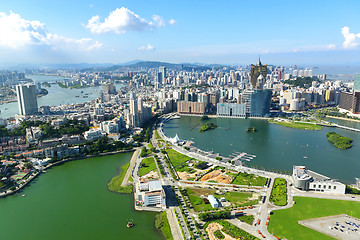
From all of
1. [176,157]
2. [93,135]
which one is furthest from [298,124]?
[93,135]

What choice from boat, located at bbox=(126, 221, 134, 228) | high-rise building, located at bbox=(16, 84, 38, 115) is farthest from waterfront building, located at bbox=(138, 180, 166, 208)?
high-rise building, located at bbox=(16, 84, 38, 115)

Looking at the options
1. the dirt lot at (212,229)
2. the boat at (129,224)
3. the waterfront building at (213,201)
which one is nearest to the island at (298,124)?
the waterfront building at (213,201)

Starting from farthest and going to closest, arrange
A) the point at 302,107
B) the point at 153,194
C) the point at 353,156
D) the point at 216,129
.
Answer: the point at 302,107 → the point at 216,129 → the point at 353,156 → the point at 153,194

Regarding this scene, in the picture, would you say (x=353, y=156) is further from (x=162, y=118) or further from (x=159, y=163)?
→ (x=162, y=118)

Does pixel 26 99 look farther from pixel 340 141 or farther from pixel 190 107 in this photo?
pixel 340 141

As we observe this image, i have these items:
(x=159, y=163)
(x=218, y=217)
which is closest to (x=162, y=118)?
(x=159, y=163)

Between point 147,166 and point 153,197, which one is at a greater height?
point 153,197

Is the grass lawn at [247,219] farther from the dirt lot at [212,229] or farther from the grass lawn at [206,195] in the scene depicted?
the dirt lot at [212,229]

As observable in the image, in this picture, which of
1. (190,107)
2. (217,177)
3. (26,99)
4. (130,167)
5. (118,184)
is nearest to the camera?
(118,184)
